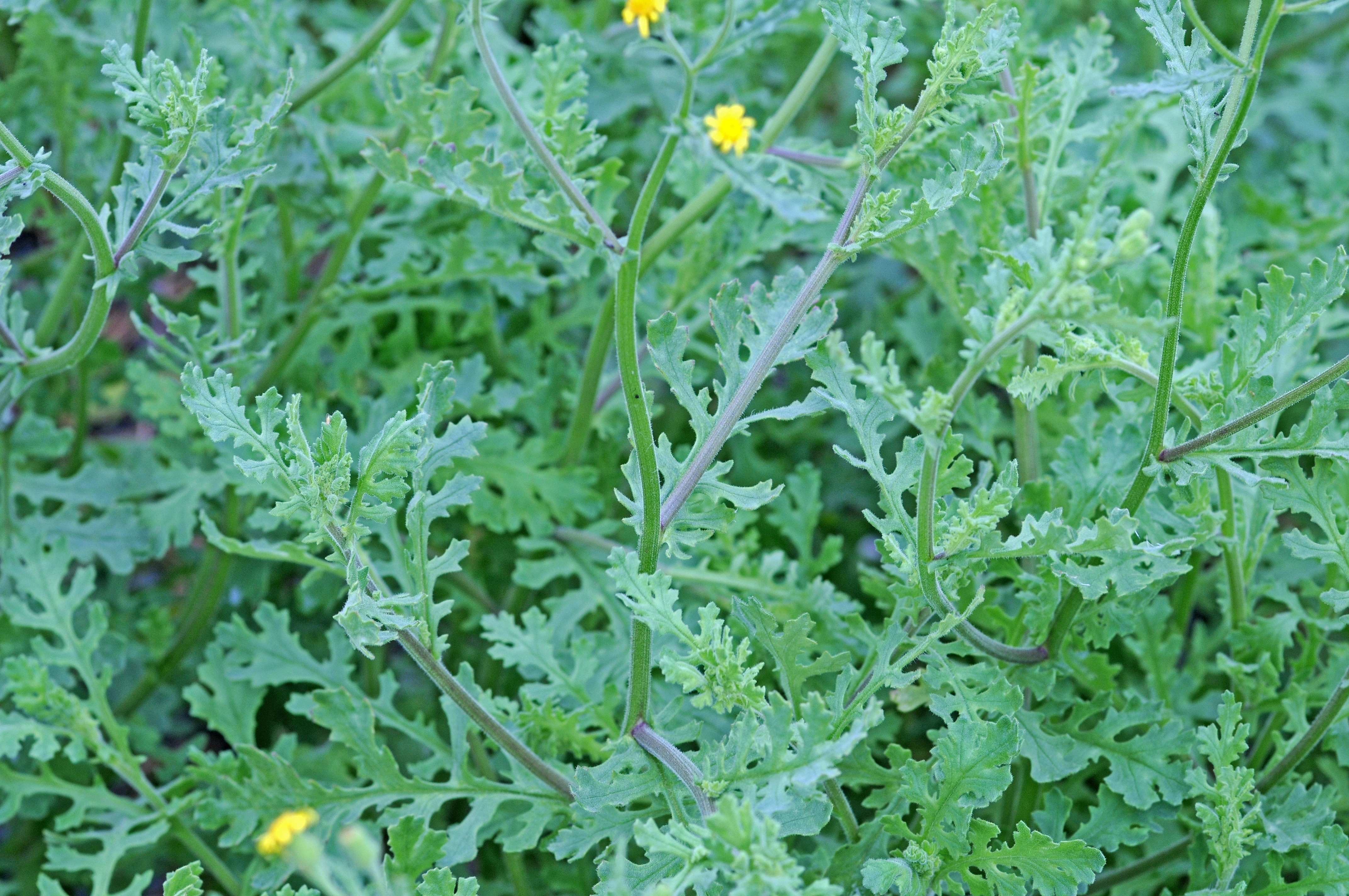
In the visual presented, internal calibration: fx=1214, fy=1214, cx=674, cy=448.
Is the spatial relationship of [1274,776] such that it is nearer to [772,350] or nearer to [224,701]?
[772,350]

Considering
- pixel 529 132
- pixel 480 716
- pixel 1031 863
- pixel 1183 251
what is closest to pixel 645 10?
pixel 529 132

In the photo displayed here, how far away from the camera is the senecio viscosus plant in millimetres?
1458

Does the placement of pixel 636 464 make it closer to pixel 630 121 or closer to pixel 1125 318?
pixel 1125 318

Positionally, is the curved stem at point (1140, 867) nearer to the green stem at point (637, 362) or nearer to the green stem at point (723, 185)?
the green stem at point (637, 362)

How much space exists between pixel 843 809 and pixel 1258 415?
2.41 feet

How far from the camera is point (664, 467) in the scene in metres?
1.52

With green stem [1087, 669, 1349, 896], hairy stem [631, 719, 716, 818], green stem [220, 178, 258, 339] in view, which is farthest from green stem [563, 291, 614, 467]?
green stem [1087, 669, 1349, 896]

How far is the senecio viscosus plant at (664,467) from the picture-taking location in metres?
1.46

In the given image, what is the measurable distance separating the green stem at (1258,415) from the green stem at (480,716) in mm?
880

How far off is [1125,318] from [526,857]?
5.43 ft

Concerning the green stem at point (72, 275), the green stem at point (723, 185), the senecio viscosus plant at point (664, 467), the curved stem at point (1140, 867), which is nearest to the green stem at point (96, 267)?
the senecio viscosus plant at point (664, 467)

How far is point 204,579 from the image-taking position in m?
2.33

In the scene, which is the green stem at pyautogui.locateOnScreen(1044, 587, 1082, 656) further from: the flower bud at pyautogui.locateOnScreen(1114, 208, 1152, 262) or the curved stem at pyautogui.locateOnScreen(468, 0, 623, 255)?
the curved stem at pyautogui.locateOnScreen(468, 0, 623, 255)

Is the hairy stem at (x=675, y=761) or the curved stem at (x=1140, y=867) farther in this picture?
the curved stem at (x=1140, y=867)
